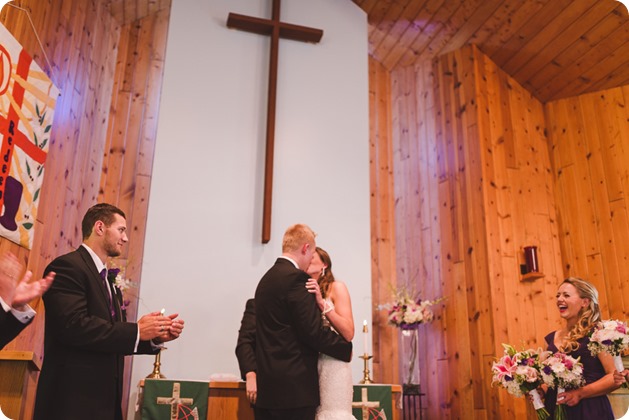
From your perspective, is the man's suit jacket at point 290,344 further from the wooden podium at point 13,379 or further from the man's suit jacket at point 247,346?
the wooden podium at point 13,379

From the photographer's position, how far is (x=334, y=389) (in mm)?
2752

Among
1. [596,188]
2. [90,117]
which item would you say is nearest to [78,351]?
[90,117]

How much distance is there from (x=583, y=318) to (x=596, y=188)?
1844 mm

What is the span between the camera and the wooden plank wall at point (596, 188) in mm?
4492

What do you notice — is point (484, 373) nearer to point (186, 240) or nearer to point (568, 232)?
point (568, 232)

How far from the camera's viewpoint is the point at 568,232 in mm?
4875

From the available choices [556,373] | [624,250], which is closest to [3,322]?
[556,373]

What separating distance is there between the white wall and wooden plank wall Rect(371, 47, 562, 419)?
68cm

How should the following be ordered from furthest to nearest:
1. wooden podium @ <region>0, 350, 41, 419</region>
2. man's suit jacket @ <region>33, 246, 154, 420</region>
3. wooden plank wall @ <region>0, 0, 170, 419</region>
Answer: wooden plank wall @ <region>0, 0, 170, 419</region> → wooden podium @ <region>0, 350, 41, 419</region> → man's suit jacket @ <region>33, 246, 154, 420</region>

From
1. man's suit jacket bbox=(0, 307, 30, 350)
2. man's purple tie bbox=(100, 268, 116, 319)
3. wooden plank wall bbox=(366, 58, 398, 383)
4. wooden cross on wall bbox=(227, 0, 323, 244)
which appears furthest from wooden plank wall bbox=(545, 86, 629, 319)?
man's suit jacket bbox=(0, 307, 30, 350)

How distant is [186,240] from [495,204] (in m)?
2.46

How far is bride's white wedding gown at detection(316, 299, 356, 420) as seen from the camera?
8.95 feet

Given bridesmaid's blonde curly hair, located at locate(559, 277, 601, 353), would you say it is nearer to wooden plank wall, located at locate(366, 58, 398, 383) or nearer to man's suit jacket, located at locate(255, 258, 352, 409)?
man's suit jacket, located at locate(255, 258, 352, 409)

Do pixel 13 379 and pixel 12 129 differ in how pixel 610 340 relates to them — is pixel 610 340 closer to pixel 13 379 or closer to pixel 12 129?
pixel 13 379
